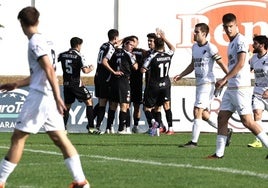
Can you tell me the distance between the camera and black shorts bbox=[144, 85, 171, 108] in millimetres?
24734

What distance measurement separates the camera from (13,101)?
26.2 meters

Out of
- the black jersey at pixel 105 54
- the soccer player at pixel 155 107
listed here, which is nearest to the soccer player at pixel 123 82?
the black jersey at pixel 105 54

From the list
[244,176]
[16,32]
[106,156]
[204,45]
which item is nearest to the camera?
[244,176]

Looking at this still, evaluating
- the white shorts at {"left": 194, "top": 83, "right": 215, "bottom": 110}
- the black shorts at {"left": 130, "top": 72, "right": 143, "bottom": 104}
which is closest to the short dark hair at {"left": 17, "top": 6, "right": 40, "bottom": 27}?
the white shorts at {"left": 194, "top": 83, "right": 215, "bottom": 110}

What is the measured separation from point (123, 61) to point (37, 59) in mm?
13848

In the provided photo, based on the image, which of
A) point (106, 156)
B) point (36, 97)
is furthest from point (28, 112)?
point (106, 156)

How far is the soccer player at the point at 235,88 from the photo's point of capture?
51.8 ft

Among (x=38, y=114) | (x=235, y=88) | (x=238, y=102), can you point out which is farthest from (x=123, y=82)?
(x=38, y=114)

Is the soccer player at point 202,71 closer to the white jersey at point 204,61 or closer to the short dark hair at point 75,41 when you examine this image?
the white jersey at point 204,61

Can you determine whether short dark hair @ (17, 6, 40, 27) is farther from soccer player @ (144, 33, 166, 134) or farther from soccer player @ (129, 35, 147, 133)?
soccer player @ (129, 35, 147, 133)

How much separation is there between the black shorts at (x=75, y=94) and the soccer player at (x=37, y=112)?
13.3 m

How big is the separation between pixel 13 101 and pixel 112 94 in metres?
2.71

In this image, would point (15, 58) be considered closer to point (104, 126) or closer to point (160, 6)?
point (160, 6)

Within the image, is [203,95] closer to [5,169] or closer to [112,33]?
[112,33]
